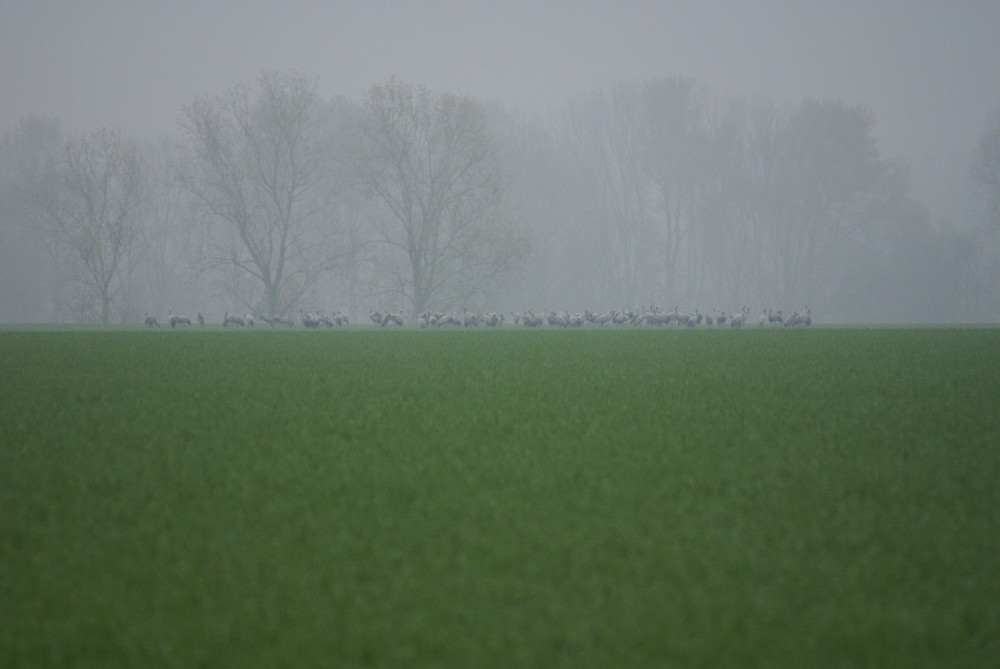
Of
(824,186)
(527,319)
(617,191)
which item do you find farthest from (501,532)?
(617,191)

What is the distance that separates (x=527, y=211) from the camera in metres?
46.2

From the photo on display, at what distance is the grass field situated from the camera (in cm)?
182

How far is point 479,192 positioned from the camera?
39156 millimetres

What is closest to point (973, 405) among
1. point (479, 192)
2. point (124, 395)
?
point (124, 395)

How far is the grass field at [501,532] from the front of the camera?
1.82 meters

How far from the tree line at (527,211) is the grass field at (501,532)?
29.0 meters

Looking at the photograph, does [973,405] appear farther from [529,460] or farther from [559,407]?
[529,460]

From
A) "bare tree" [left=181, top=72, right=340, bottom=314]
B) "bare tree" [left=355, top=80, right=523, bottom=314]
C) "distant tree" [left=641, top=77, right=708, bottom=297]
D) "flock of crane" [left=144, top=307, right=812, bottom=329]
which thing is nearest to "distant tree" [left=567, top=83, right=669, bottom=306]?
"distant tree" [left=641, top=77, right=708, bottom=297]

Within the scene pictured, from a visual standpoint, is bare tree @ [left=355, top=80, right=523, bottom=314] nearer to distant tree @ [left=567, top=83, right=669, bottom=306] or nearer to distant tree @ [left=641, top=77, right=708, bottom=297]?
distant tree @ [left=567, top=83, right=669, bottom=306]

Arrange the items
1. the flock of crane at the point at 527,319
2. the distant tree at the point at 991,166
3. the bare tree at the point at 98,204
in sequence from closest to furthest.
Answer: the flock of crane at the point at 527,319, the bare tree at the point at 98,204, the distant tree at the point at 991,166

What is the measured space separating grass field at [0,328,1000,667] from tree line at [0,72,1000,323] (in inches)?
1141

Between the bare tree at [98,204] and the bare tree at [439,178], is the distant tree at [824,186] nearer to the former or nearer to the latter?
the bare tree at [439,178]

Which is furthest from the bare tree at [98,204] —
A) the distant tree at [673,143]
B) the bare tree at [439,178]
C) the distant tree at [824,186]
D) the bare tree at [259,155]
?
the distant tree at [824,186]

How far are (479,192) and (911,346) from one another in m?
28.8
